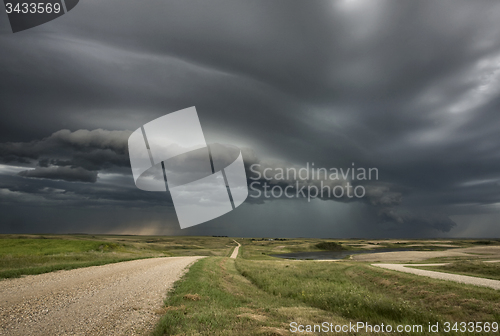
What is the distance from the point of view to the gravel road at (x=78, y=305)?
895cm

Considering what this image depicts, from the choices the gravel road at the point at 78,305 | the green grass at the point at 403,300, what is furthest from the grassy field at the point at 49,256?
the green grass at the point at 403,300

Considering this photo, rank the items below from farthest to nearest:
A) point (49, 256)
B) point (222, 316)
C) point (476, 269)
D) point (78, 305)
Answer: point (49, 256) < point (476, 269) < point (78, 305) < point (222, 316)

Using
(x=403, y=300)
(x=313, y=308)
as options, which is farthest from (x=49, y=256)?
(x=403, y=300)

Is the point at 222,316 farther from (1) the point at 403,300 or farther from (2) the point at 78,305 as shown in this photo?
(1) the point at 403,300

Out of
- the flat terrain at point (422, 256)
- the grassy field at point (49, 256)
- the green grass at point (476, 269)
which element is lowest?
the flat terrain at point (422, 256)

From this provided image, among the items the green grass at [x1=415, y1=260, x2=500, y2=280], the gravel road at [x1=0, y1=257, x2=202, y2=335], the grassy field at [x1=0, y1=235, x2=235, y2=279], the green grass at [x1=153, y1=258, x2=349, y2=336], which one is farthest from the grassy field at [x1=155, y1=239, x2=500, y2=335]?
the grassy field at [x1=0, y1=235, x2=235, y2=279]

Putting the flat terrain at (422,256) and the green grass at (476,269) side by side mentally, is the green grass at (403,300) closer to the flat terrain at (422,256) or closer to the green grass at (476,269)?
the green grass at (476,269)

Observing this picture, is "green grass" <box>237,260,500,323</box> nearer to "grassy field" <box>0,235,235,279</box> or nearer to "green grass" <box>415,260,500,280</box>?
"green grass" <box>415,260,500,280</box>

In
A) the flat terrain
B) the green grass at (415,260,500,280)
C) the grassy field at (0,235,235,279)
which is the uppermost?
the green grass at (415,260,500,280)

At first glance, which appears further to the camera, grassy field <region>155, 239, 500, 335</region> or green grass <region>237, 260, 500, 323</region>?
green grass <region>237, 260, 500, 323</region>

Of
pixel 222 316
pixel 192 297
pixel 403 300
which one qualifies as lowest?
pixel 403 300

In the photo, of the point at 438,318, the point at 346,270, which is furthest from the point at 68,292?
the point at 346,270

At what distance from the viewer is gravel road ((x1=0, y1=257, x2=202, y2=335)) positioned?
29.3ft

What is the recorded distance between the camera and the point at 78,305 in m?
11.7
